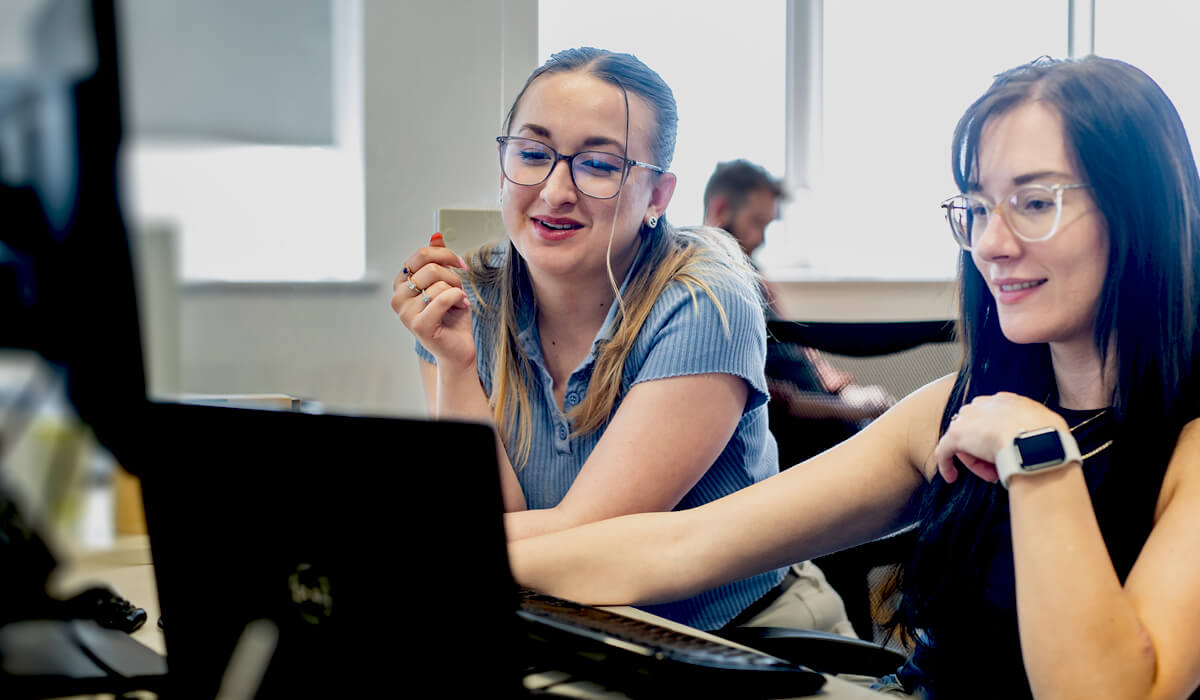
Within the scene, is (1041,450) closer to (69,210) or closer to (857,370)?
(857,370)

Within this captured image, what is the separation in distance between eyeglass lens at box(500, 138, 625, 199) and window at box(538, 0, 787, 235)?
1.84m

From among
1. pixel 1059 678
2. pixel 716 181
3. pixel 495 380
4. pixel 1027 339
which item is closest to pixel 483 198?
pixel 716 181

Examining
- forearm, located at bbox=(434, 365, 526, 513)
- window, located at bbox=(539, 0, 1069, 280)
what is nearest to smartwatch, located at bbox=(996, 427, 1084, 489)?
forearm, located at bbox=(434, 365, 526, 513)

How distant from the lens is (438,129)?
2674mm

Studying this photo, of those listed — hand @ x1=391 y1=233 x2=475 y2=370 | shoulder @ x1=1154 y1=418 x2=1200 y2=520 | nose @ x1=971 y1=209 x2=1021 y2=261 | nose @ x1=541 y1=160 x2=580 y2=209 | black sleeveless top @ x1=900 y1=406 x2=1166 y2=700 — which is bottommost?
black sleeveless top @ x1=900 y1=406 x2=1166 y2=700

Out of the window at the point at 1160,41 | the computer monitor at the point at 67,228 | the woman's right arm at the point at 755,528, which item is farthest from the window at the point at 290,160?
the window at the point at 1160,41

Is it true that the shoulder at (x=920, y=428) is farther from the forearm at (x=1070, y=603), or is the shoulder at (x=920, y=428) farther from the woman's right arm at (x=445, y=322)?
A: the woman's right arm at (x=445, y=322)

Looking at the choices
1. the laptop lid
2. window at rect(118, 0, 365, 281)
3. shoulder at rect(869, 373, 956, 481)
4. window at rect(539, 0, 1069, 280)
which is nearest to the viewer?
the laptop lid

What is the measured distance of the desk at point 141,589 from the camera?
19 cm

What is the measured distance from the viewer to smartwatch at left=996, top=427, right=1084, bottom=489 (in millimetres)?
897

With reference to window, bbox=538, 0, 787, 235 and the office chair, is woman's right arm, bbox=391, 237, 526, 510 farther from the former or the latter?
window, bbox=538, 0, 787, 235

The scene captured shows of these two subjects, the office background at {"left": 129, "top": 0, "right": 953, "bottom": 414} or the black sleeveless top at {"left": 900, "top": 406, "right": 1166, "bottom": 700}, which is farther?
the office background at {"left": 129, "top": 0, "right": 953, "bottom": 414}

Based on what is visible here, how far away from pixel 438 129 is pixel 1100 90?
76.5 inches

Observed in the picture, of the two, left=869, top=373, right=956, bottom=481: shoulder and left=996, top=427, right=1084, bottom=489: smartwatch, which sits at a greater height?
left=996, top=427, right=1084, bottom=489: smartwatch
